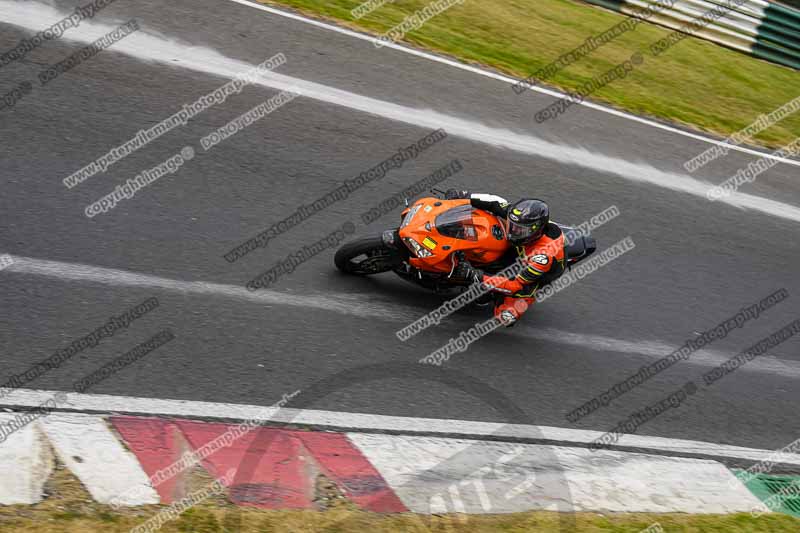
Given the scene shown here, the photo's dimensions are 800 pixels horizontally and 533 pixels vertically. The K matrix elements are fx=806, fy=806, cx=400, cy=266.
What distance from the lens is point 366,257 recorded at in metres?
8.55

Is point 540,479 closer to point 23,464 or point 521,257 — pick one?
point 521,257

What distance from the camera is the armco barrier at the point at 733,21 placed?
17.2 metres

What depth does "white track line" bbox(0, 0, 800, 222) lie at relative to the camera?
436 inches

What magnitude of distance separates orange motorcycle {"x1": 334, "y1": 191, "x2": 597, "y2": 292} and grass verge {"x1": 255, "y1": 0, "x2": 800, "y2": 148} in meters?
5.35

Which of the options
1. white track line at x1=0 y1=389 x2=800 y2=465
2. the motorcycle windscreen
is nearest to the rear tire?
the motorcycle windscreen

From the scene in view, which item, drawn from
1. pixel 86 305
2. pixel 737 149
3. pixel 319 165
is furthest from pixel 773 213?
pixel 86 305

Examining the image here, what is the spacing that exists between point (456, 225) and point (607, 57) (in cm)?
885

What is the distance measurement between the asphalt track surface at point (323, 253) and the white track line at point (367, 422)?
0.41ft

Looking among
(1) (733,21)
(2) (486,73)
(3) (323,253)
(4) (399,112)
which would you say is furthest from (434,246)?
(1) (733,21)

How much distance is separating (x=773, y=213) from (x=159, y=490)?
33.8 feet

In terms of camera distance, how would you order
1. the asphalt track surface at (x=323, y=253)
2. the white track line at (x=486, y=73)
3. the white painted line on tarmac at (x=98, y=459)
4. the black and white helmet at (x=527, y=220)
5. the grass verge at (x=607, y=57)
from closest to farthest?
the white painted line on tarmac at (x=98, y=459) < the asphalt track surface at (x=323, y=253) < the black and white helmet at (x=527, y=220) < the white track line at (x=486, y=73) < the grass verge at (x=607, y=57)

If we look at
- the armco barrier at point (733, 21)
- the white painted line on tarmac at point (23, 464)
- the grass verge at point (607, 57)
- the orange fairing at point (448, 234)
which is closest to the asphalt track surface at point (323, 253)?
the white painted line on tarmac at point (23, 464)

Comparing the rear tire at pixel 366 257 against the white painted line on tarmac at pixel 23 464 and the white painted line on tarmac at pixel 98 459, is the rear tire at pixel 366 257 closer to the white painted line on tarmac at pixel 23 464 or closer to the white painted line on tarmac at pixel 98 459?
the white painted line on tarmac at pixel 98 459

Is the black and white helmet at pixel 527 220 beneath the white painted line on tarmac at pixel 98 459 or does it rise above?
above
